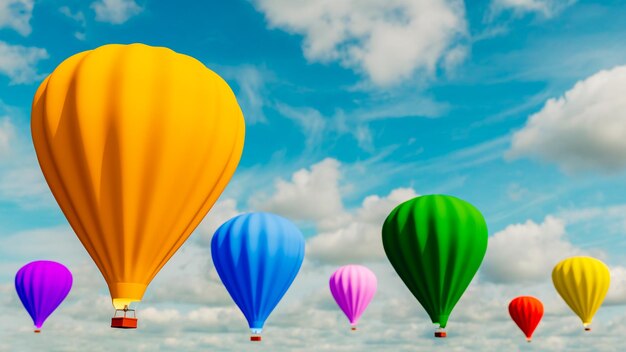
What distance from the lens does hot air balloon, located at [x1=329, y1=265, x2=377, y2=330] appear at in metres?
53.1

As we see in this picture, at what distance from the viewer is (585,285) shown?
5175cm

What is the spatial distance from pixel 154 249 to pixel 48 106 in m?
5.68

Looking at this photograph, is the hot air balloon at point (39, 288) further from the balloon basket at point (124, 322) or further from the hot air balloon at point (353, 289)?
the balloon basket at point (124, 322)

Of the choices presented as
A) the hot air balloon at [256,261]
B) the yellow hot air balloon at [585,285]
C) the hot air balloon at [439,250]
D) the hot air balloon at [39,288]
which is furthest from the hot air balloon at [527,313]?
the hot air balloon at [39,288]

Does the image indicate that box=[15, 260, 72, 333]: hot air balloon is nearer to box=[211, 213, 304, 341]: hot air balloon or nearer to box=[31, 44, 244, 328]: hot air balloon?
box=[211, 213, 304, 341]: hot air balloon

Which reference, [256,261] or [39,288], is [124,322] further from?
[39,288]

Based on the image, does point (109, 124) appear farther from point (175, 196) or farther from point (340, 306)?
point (340, 306)

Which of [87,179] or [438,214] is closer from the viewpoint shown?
[87,179]

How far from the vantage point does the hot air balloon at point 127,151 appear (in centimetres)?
2203

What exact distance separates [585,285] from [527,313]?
27.7 ft

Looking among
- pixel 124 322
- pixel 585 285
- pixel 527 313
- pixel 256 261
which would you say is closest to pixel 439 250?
pixel 256 261

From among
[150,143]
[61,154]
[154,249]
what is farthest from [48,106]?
[154,249]

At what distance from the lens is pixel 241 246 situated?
38219mm

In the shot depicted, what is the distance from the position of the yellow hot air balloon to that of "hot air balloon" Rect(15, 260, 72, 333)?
36.5m
